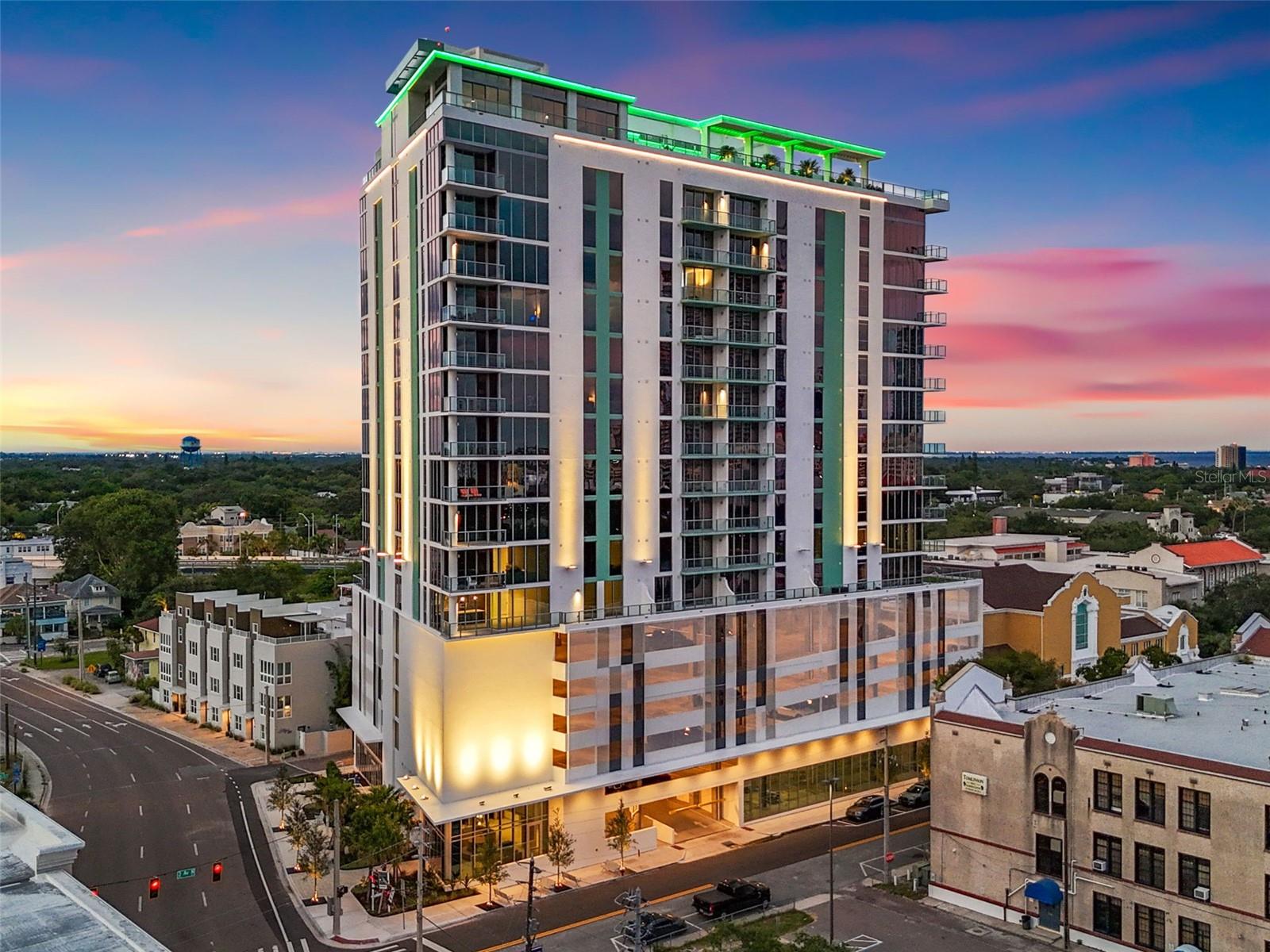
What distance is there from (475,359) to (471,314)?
2.63 metres

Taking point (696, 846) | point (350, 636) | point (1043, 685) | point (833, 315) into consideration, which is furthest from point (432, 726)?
point (1043, 685)

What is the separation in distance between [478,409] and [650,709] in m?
21.2

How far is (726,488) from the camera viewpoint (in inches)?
2689

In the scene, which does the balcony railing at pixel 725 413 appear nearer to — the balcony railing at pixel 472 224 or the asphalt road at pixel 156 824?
the balcony railing at pixel 472 224

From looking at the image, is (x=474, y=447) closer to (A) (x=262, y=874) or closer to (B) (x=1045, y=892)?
(A) (x=262, y=874)

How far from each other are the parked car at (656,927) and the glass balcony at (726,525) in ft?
82.3

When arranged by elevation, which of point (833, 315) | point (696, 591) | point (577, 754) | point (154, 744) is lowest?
point (154, 744)

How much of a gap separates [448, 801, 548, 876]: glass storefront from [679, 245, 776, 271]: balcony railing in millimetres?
35956

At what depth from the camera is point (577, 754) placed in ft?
193

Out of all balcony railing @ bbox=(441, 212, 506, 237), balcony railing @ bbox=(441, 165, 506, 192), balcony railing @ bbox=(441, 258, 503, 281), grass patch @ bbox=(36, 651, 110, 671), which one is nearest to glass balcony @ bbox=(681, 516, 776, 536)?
balcony railing @ bbox=(441, 258, 503, 281)

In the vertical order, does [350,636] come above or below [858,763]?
above

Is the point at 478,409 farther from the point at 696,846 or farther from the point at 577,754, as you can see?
the point at 696,846

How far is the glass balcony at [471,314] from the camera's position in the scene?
2270 inches

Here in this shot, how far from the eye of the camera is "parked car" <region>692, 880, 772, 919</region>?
2013 inches
